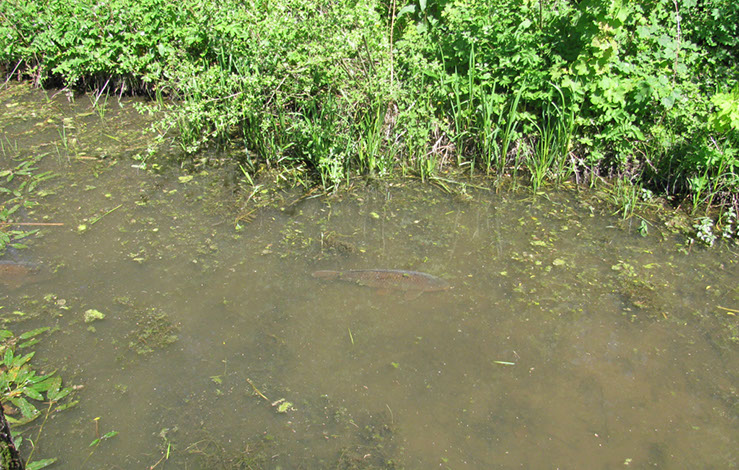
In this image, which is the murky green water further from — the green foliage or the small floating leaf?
the green foliage

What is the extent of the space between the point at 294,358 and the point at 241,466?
758mm

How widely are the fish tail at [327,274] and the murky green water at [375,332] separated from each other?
56 millimetres

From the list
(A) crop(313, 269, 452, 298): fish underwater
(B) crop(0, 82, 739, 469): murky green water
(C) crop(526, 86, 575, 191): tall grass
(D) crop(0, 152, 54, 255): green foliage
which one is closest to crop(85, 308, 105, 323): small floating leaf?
(B) crop(0, 82, 739, 469): murky green water

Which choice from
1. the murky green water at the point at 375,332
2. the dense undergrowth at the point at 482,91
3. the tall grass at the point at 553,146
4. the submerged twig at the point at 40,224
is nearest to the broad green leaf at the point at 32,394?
the murky green water at the point at 375,332

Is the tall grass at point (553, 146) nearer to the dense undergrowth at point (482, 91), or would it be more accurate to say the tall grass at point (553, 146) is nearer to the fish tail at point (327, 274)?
the dense undergrowth at point (482, 91)

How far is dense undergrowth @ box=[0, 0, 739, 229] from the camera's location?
15.7 feet

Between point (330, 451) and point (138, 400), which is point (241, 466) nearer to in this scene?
point (330, 451)

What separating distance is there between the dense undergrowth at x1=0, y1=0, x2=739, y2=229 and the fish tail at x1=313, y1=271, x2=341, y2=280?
1128 mm

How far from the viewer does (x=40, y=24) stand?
6383 millimetres

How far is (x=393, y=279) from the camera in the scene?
4.05 m

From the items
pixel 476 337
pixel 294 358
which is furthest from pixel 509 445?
pixel 294 358

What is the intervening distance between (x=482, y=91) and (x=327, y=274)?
87.7 inches

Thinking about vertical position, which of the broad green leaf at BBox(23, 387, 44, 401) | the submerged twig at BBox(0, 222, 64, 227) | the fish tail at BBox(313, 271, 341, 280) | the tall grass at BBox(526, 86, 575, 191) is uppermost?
the tall grass at BBox(526, 86, 575, 191)

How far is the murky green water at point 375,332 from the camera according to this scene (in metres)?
3.07
